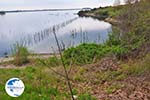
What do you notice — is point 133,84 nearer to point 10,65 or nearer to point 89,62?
point 89,62

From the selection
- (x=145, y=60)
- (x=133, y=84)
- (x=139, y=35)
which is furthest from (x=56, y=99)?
(x=139, y=35)

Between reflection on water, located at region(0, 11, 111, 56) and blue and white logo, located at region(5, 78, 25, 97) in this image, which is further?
reflection on water, located at region(0, 11, 111, 56)

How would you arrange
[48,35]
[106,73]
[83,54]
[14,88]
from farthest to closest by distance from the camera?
[48,35] < [83,54] < [106,73] < [14,88]

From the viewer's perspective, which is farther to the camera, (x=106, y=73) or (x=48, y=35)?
(x=48, y=35)

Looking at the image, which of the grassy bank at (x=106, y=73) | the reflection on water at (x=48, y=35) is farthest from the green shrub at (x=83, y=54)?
the reflection on water at (x=48, y=35)

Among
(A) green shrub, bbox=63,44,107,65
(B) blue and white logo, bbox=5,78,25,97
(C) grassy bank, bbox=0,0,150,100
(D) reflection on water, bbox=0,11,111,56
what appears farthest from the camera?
(D) reflection on water, bbox=0,11,111,56

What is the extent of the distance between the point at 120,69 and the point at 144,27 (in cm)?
149

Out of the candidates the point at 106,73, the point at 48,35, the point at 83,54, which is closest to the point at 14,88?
the point at 106,73

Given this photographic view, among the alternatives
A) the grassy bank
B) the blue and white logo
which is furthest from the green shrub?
the blue and white logo

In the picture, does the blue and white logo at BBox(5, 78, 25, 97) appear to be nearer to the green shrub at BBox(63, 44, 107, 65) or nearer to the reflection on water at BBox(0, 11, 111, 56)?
the reflection on water at BBox(0, 11, 111, 56)

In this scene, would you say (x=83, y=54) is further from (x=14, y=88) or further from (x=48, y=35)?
(x=48, y=35)

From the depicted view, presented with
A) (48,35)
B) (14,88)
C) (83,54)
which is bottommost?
(48,35)

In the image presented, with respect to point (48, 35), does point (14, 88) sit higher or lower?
higher

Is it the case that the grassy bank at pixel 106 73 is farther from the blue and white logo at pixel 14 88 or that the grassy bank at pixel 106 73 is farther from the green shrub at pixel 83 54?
the blue and white logo at pixel 14 88
